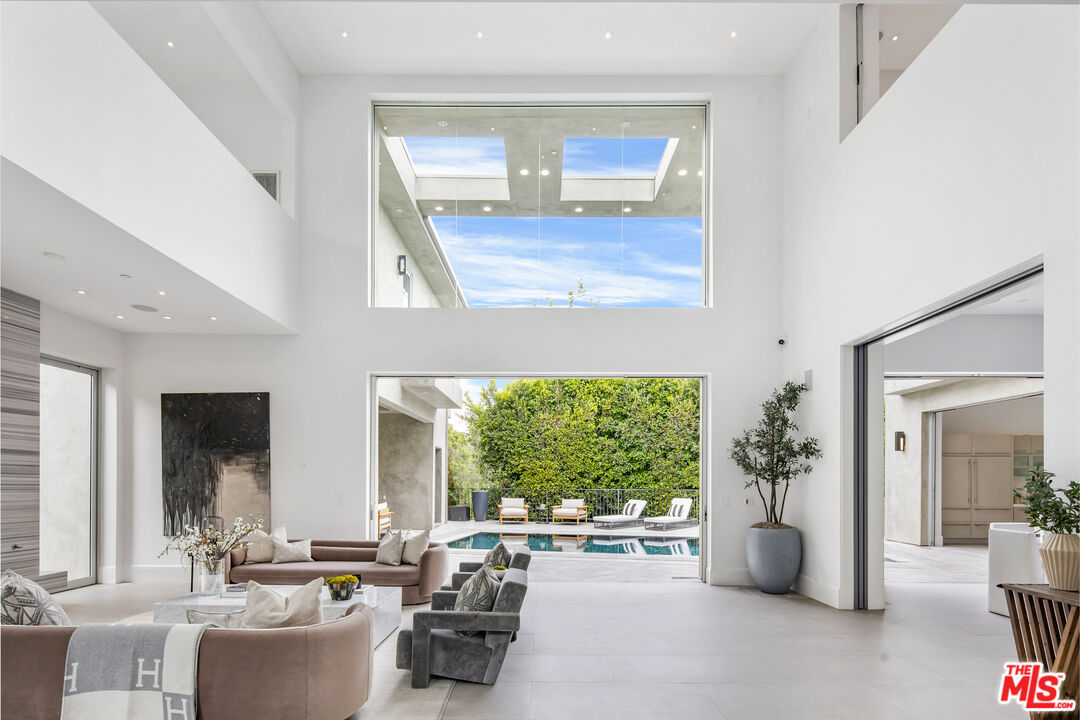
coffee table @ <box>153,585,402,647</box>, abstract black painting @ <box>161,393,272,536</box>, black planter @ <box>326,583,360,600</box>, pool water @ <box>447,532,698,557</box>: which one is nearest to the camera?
coffee table @ <box>153,585,402,647</box>

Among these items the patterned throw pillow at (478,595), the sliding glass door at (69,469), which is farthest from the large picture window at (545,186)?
the patterned throw pillow at (478,595)

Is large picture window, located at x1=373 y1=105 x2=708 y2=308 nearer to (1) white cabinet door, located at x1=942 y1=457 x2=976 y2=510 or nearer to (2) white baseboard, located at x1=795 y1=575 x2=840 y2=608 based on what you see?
(2) white baseboard, located at x1=795 y1=575 x2=840 y2=608

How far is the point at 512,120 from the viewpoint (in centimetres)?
1060

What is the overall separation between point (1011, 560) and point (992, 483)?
30.5 feet

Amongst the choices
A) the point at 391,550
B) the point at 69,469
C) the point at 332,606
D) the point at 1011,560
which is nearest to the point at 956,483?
the point at 1011,560

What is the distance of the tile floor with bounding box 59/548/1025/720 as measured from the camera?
4941 mm

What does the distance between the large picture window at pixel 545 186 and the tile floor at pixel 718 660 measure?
14.7ft

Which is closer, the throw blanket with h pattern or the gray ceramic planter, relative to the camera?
the throw blanket with h pattern

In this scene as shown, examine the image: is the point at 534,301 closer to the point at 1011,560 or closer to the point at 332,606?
the point at 332,606

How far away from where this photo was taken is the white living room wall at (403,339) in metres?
10.1

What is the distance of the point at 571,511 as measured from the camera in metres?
16.9

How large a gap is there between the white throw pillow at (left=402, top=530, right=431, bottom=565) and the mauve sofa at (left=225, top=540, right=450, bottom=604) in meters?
0.08

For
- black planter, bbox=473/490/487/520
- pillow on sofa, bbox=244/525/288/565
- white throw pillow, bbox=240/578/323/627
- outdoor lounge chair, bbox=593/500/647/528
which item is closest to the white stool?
white throw pillow, bbox=240/578/323/627

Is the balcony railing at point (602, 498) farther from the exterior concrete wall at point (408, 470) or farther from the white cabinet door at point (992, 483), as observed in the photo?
the white cabinet door at point (992, 483)
